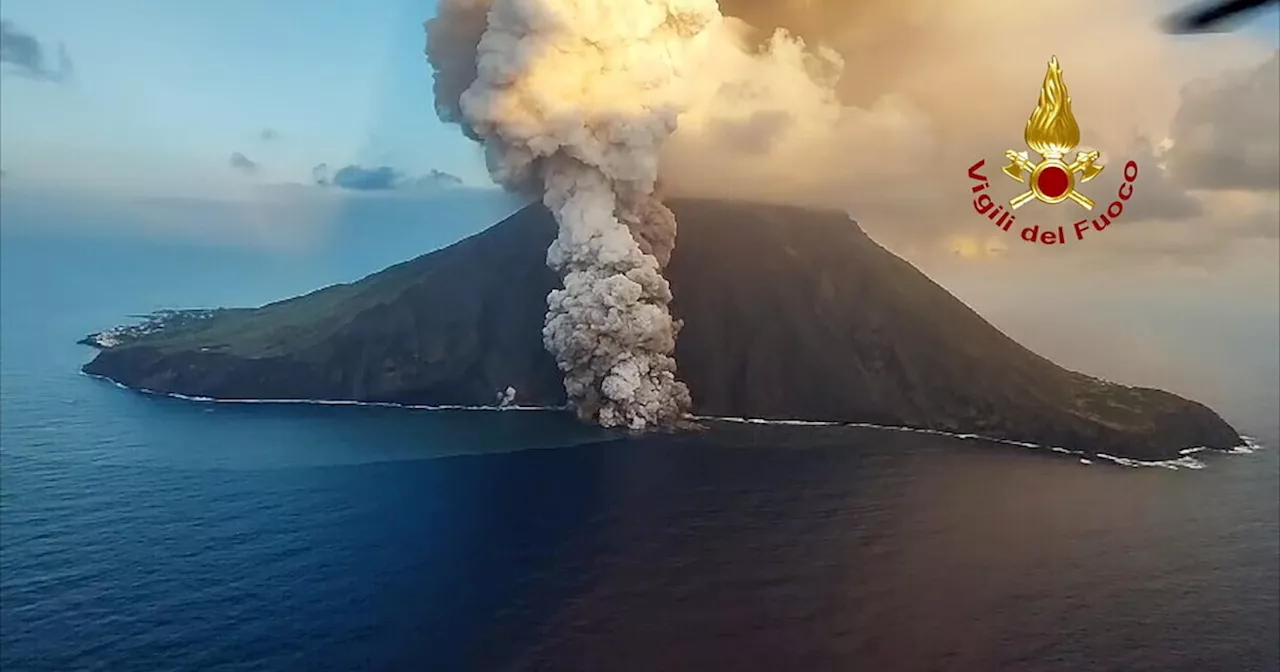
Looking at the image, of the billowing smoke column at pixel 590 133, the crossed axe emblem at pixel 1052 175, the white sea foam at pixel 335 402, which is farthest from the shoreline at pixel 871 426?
the crossed axe emblem at pixel 1052 175

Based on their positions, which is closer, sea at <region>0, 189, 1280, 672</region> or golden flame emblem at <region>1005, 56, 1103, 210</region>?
sea at <region>0, 189, 1280, 672</region>

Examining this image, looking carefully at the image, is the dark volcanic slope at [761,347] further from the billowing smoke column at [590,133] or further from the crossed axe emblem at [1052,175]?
the crossed axe emblem at [1052,175]

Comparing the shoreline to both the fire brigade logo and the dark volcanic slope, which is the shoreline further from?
the fire brigade logo

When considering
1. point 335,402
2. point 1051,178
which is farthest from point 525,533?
point 1051,178

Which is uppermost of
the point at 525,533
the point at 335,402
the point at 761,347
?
the point at 761,347

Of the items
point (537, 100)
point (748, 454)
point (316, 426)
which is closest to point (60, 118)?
point (316, 426)

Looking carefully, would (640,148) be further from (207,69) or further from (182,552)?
(182,552)

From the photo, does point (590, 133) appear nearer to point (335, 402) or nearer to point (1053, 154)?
point (335, 402)

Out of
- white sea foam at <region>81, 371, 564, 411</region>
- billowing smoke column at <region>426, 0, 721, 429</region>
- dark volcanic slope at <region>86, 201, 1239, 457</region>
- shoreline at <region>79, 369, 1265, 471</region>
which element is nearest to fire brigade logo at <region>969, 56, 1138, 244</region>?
dark volcanic slope at <region>86, 201, 1239, 457</region>
